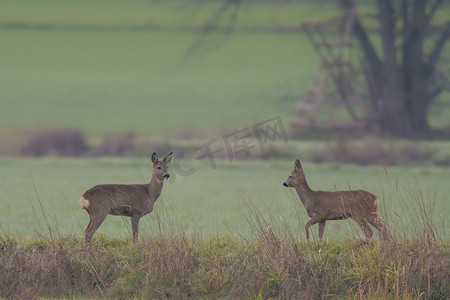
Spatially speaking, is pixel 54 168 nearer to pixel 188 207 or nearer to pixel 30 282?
pixel 188 207

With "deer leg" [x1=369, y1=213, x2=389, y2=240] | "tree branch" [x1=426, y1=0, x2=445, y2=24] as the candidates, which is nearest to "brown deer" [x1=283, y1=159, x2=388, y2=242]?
"deer leg" [x1=369, y1=213, x2=389, y2=240]

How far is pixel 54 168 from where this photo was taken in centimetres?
2116

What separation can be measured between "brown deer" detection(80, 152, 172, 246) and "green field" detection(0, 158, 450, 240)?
611 mm

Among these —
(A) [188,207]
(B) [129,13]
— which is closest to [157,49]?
(B) [129,13]

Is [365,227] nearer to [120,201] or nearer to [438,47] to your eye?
[120,201]

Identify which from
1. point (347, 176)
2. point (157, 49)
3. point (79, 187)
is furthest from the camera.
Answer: point (157, 49)

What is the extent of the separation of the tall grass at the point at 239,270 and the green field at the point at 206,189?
4.11 feet

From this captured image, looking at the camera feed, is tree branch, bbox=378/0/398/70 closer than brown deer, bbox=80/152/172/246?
No

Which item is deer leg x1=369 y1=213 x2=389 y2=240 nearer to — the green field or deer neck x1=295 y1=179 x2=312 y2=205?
deer neck x1=295 y1=179 x2=312 y2=205

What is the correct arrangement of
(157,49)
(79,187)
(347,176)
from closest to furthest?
1. (79,187)
2. (347,176)
3. (157,49)

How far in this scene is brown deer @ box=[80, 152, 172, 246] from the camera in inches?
355

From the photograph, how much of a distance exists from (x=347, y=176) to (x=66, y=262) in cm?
1144

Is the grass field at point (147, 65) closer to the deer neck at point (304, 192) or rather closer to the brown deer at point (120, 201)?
the brown deer at point (120, 201)

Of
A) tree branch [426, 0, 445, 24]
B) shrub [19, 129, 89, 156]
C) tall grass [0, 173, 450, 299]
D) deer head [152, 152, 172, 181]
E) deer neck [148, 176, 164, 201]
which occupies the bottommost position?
tall grass [0, 173, 450, 299]
